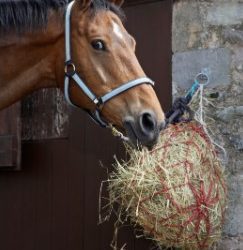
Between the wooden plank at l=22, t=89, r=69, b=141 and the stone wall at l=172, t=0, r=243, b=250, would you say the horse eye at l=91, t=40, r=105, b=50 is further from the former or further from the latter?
the wooden plank at l=22, t=89, r=69, b=141

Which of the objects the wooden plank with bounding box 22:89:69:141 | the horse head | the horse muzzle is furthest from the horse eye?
the wooden plank with bounding box 22:89:69:141

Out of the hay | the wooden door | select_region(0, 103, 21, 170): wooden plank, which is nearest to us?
the hay

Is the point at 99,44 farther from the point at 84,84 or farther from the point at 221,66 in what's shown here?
the point at 221,66

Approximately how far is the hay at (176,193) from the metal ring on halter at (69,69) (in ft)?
2.07

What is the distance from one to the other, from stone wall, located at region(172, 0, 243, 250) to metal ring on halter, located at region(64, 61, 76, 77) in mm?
1068

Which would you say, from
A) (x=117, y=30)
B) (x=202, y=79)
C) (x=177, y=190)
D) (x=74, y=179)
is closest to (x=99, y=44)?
(x=117, y=30)

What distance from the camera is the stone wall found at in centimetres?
371

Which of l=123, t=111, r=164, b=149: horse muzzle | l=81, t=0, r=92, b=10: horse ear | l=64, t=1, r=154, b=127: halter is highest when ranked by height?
l=81, t=0, r=92, b=10: horse ear

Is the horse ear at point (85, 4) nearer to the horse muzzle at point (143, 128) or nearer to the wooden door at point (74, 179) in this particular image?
the horse muzzle at point (143, 128)

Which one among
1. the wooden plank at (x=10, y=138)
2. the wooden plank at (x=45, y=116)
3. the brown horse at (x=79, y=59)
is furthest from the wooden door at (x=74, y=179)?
the brown horse at (x=79, y=59)

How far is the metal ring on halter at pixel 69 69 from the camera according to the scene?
3070 mm

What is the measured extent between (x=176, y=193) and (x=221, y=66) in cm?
93

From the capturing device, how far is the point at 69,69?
3076 mm

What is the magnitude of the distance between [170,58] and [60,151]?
1.00 metres
